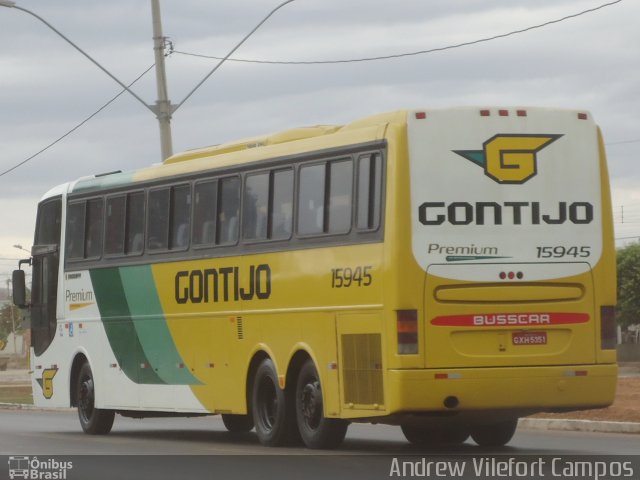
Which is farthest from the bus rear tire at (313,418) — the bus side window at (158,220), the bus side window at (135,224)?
the bus side window at (135,224)

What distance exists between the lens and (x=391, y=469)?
1496 cm

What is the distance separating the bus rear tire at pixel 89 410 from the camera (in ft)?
77.6

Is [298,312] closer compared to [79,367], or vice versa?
[298,312]

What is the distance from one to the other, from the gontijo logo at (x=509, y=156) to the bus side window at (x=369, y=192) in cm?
86

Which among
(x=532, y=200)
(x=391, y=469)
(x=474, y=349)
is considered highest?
(x=532, y=200)

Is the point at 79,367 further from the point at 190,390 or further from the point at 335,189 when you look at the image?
the point at 335,189

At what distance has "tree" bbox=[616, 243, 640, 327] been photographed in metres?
54.4

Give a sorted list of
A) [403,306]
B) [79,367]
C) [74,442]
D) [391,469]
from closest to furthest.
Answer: [391,469] → [403,306] → [74,442] → [79,367]

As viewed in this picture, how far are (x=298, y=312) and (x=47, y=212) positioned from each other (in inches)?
326

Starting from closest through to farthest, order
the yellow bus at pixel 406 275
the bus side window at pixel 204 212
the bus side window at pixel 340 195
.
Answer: the yellow bus at pixel 406 275, the bus side window at pixel 340 195, the bus side window at pixel 204 212

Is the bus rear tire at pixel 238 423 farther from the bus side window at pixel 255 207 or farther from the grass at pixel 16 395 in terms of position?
the grass at pixel 16 395

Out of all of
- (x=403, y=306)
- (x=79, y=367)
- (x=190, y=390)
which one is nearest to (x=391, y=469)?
(x=403, y=306)

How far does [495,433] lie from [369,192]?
3.60 meters

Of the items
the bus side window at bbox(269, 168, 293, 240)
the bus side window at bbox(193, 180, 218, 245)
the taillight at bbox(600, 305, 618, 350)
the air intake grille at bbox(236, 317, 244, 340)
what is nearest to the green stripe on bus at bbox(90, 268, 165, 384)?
the bus side window at bbox(193, 180, 218, 245)
